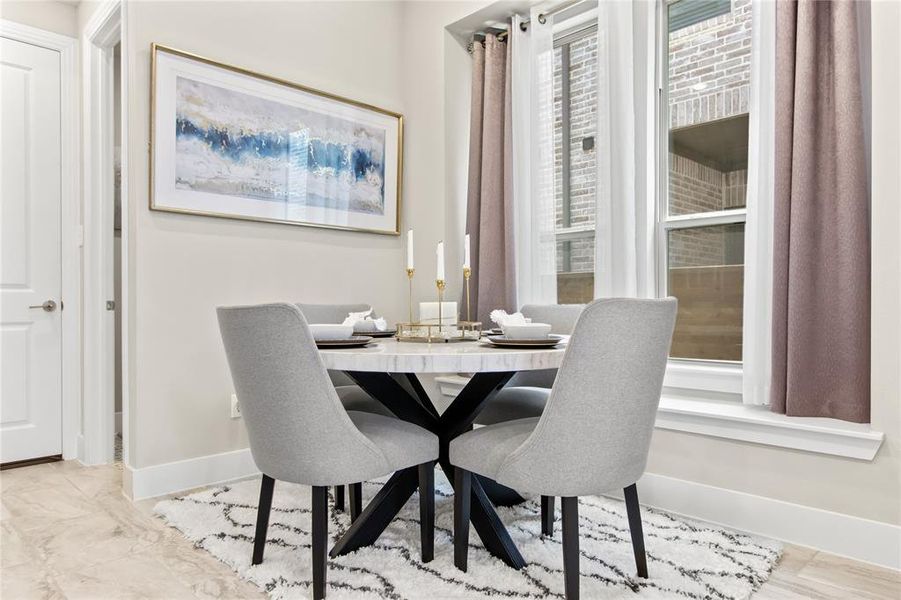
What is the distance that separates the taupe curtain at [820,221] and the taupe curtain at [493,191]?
132 cm

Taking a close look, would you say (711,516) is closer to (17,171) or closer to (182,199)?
(182,199)

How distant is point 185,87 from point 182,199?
20.0 inches

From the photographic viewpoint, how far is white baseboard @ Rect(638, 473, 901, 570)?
1855 millimetres

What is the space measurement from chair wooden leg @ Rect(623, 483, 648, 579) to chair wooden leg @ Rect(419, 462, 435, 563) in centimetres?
58

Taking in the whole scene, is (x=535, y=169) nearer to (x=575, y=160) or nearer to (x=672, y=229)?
(x=575, y=160)

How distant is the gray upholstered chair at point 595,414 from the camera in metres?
1.43

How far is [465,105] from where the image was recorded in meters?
3.47

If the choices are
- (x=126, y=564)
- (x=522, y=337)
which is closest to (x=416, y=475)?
(x=522, y=337)

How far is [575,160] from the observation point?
3.07 m

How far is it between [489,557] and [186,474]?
152cm

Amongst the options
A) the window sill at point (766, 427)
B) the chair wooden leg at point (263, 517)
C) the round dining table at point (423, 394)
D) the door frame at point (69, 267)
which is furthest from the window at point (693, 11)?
the door frame at point (69, 267)

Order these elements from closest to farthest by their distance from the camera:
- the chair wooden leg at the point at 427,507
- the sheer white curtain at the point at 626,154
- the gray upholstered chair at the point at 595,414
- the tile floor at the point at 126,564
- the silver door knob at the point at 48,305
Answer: the gray upholstered chair at the point at 595,414
the tile floor at the point at 126,564
the chair wooden leg at the point at 427,507
the sheer white curtain at the point at 626,154
the silver door knob at the point at 48,305

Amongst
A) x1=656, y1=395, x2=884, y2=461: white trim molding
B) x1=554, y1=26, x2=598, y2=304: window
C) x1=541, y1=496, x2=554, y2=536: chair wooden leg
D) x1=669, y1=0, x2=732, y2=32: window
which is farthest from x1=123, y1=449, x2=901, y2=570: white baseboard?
x1=669, y1=0, x2=732, y2=32: window

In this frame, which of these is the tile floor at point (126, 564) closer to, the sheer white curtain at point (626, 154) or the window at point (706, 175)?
the window at point (706, 175)
